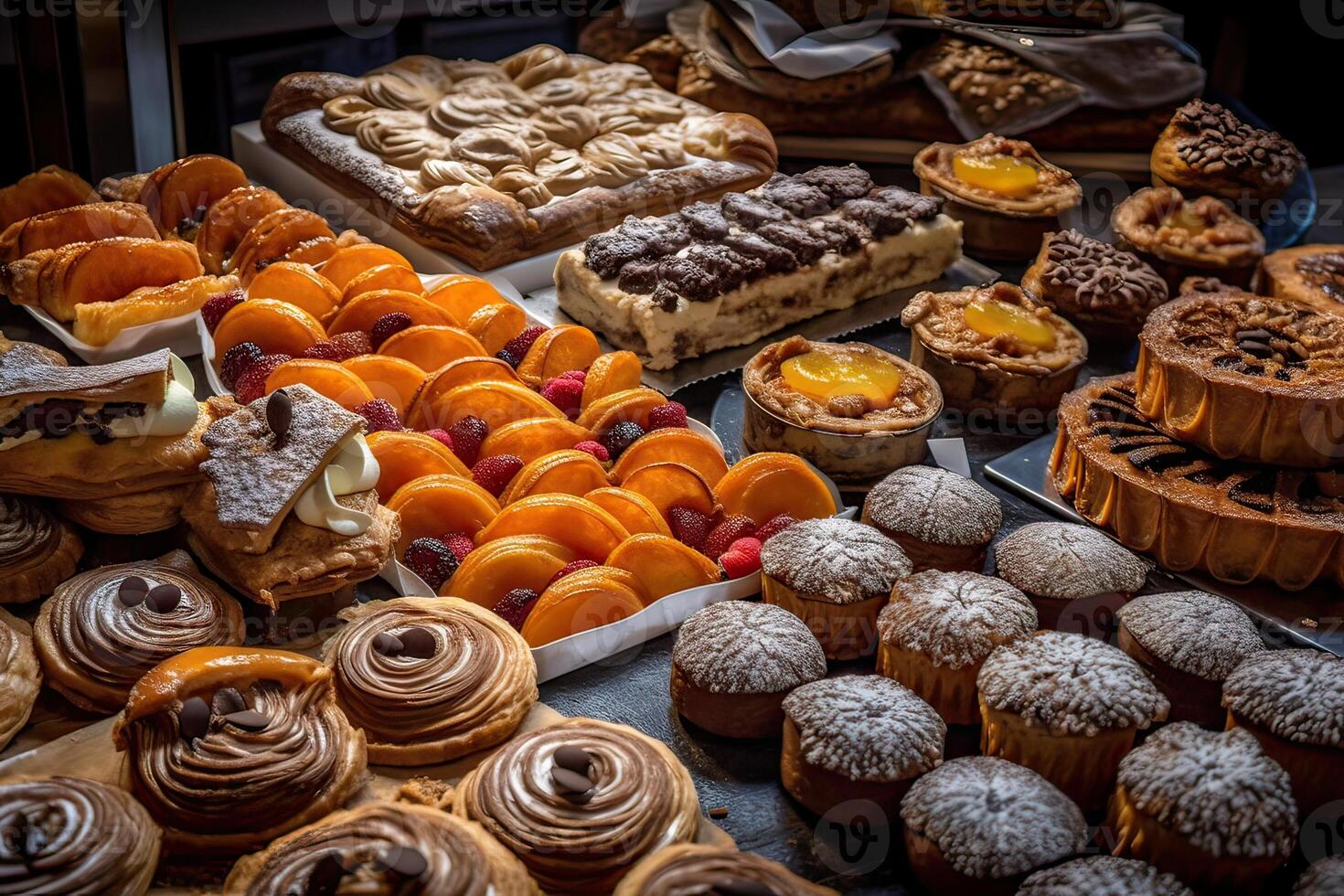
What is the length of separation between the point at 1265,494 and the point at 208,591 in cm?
300

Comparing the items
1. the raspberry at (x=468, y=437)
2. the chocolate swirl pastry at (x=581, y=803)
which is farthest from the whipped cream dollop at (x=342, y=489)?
the chocolate swirl pastry at (x=581, y=803)

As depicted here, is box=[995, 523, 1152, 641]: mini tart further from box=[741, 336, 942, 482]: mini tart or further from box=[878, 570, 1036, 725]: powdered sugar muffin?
box=[741, 336, 942, 482]: mini tart

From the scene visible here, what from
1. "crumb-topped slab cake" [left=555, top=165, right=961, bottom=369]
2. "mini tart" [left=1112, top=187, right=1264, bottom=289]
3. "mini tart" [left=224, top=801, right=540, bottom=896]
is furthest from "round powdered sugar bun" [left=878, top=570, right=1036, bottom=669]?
"mini tart" [left=1112, top=187, right=1264, bottom=289]

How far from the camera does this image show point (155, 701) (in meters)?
2.62

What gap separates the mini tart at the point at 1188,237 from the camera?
5309 millimetres

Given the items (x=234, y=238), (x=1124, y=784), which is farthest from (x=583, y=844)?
(x=234, y=238)

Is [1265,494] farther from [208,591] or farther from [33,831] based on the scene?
[33,831]

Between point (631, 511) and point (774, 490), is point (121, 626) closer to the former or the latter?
point (631, 511)

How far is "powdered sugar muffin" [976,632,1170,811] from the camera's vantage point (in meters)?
2.85

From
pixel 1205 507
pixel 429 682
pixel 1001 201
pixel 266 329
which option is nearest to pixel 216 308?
pixel 266 329

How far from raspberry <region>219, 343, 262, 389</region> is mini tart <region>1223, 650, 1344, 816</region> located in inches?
122

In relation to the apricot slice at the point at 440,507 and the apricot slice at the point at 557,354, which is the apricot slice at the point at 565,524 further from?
the apricot slice at the point at 557,354

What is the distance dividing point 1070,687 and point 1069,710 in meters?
0.07

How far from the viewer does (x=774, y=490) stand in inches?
147
